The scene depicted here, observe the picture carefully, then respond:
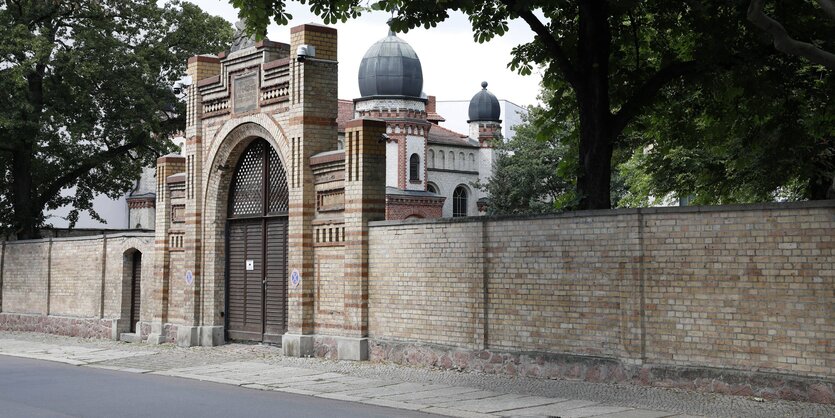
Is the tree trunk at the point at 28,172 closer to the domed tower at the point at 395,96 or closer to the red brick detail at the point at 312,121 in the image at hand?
the red brick detail at the point at 312,121

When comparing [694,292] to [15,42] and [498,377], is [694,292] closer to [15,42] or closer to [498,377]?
[498,377]

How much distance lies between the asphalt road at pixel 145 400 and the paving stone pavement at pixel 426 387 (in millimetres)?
589

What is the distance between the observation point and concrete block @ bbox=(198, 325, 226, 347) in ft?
71.6

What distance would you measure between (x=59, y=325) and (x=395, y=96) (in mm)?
40677

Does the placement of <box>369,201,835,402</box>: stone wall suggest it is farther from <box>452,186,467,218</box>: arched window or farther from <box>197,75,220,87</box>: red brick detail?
<box>452,186,467,218</box>: arched window

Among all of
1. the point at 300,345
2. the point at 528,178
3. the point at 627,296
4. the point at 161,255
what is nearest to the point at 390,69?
the point at 528,178

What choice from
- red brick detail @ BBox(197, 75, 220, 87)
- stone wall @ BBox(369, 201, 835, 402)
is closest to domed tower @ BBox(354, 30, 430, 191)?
red brick detail @ BBox(197, 75, 220, 87)

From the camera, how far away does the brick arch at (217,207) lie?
21.8 m

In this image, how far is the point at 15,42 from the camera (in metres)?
28.7

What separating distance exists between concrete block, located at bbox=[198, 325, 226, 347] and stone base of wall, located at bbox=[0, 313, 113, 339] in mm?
4273

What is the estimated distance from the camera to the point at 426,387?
579 inches

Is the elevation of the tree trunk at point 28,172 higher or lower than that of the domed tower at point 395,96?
lower

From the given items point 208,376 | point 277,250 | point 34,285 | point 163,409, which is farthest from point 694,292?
point 34,285

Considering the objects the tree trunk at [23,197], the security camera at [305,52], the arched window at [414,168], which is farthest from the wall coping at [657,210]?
the arched window at [414,168]
